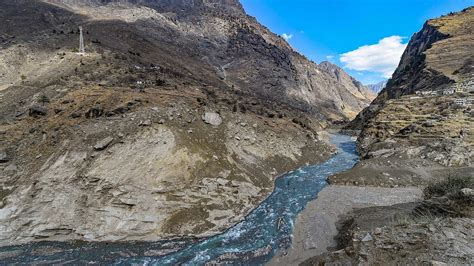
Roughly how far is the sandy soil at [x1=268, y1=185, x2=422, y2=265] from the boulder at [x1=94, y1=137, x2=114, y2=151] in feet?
48.2

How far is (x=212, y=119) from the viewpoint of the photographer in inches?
1238

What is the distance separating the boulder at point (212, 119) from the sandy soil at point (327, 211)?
11.3 metres

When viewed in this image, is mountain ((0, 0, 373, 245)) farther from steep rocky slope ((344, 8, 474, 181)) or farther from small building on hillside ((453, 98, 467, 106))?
small building on hillside ((453, 98, 467, 106))

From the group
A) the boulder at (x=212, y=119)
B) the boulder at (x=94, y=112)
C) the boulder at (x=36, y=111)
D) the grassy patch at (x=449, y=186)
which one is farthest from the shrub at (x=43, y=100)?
the grassy patch at (x=449, y=186)

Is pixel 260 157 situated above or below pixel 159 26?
below

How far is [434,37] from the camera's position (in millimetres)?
100625

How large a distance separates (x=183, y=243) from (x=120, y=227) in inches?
157

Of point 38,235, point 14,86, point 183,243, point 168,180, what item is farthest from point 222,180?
point 14,86

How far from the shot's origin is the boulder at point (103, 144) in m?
24.3

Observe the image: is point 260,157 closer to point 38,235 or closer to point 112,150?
point 112,150

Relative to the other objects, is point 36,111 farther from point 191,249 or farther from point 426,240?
point 426,240

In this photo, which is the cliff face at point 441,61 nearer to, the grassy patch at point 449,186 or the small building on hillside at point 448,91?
the small building on hillside at point 448,91

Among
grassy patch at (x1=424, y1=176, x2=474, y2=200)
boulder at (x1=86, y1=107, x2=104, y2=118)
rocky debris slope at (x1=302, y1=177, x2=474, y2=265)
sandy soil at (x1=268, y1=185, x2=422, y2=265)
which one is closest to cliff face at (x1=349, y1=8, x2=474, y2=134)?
sandy soil at (x1=268, y1=185, x2=422, y2=265)

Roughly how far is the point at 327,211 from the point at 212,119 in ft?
44.5
